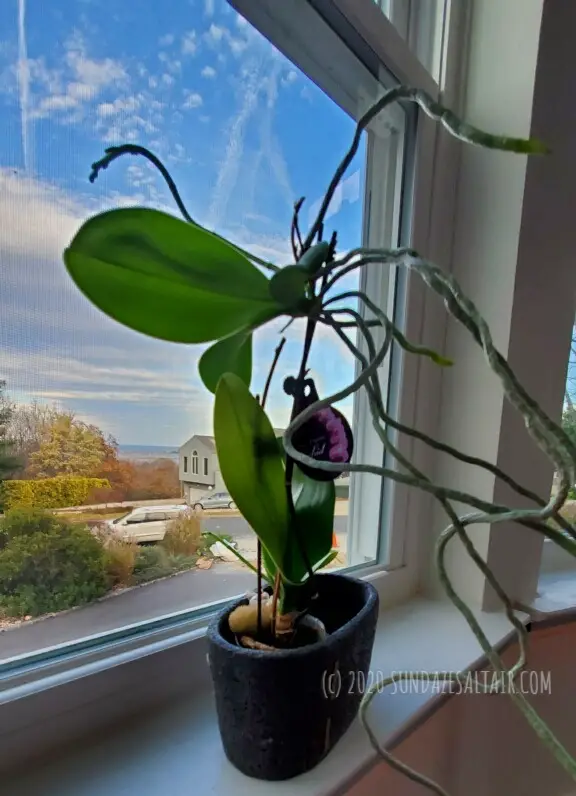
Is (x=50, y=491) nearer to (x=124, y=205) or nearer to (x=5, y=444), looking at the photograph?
(x=5, y=444)

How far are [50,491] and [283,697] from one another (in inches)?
10.0

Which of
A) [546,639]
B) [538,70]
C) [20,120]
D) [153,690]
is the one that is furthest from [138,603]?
[538,70]

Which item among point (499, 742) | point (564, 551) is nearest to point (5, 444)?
point (499, 742)

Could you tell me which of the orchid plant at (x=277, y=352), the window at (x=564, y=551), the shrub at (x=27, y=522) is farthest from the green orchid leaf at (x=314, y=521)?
the window at (x=564, y=551)

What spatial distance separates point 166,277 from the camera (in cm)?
34

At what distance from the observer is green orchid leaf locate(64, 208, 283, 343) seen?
1.05 ft

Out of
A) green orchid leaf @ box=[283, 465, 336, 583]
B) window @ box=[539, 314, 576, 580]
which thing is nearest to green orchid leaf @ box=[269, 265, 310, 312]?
green orchid leaf @ box=[283, 465, 336, 583]

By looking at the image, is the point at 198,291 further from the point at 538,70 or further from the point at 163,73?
the point at 538,70

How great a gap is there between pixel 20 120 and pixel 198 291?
9.0 inches

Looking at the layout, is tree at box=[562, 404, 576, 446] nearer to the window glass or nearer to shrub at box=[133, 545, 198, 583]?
the window glass

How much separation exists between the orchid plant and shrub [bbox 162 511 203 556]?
0.42 feet

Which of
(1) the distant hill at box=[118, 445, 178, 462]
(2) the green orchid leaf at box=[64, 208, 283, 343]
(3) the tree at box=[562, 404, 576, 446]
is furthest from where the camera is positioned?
(3) the tree at box=[562, 404, 576, 446]

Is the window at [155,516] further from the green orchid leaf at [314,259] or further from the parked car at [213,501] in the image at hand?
the green orchid leaf at [314,259]

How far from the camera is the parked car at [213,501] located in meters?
0.60
